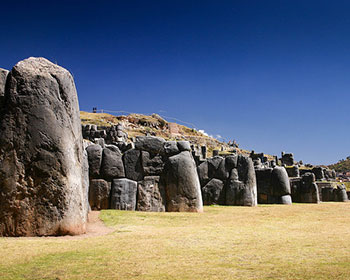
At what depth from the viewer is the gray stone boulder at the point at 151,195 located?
504 inches

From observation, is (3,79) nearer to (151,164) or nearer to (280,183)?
(151,164)

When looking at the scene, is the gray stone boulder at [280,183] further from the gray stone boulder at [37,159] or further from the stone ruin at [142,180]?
the gray stone boulder at [37,159]

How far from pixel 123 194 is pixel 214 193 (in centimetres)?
662

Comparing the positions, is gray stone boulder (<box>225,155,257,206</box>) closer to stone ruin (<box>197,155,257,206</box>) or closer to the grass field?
stone ruin (<box>197,155,257,206</box>)

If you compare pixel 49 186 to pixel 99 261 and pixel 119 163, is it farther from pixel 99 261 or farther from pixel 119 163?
pixel 119 163

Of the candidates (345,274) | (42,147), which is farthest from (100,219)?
(345,274)

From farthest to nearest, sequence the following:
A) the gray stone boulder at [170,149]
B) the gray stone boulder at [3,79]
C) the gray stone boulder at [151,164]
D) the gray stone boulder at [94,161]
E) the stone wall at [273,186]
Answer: the stone wall at [273,186]
the gray stone boulder at [170,149]
the gray stone boulder at [151,164]
the gray stone boulder at [94,161]
the gray stone boulder at [3,79]

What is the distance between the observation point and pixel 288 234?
7.59 metres

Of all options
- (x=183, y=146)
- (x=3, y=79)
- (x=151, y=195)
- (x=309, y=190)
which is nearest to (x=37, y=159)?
(x=3, y=79)

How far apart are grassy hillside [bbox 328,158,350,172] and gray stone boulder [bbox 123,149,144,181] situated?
51.1 metres

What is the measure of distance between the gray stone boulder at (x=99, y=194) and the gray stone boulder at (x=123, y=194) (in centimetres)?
22

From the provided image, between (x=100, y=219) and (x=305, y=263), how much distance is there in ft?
21.5

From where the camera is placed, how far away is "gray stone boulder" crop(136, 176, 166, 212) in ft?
42.0

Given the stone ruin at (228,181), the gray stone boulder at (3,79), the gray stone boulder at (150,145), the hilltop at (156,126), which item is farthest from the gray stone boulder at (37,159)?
the hilltop at (156,126)
